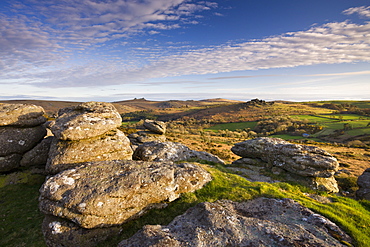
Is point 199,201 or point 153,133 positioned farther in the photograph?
point 153,133

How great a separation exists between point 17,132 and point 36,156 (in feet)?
10.7

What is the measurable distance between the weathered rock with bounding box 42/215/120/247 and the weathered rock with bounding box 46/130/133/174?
17.9ft

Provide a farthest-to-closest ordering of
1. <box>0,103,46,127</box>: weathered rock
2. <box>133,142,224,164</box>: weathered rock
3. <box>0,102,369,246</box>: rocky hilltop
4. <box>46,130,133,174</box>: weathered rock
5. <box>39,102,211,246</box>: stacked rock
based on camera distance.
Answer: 1. <box>133,142,224,164</box>: weathered rock
2. <box>0,103,46,127</box>: weathered rock
3. <box>46,130,133,174</box>: weathered rock
4. <box>39,102,211,246</box>: stacked rock
5. <box>0,102,369,246</box>: rocky hilltop

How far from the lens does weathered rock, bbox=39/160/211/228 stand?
883cm

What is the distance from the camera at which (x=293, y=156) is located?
19.8 m

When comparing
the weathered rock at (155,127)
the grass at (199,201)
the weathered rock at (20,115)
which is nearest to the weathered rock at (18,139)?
Result: the weathered rock at (20,115)

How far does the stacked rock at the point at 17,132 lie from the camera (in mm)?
17203

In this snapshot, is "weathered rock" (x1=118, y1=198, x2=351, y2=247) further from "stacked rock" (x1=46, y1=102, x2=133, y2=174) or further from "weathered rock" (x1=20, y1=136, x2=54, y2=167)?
"weathered rock" (x1=20, y1=136, x2=54, y2=167)

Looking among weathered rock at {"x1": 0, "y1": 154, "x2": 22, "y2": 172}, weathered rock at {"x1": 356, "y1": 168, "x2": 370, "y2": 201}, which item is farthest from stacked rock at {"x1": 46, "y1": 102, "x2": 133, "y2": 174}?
weathered rock at {"x1": 356, "y1": 168, "x2": 370, "y2": 201}

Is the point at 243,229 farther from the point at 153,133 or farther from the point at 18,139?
the point at 153,133

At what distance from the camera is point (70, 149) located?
14.2 meters

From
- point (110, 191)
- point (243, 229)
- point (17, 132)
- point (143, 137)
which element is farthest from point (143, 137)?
point (243, 229)

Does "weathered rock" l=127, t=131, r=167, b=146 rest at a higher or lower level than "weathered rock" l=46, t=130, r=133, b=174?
lower

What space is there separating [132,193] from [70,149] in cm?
790
